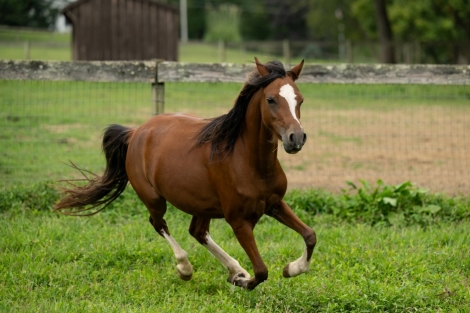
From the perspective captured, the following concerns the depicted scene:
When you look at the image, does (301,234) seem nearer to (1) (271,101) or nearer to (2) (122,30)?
(1) (271,101)

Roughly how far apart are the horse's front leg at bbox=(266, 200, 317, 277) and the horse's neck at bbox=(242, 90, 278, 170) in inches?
17.2

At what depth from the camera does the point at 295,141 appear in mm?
4062

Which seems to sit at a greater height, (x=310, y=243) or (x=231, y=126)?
(x=231, y=126)

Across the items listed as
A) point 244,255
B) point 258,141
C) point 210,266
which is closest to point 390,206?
point 244,255

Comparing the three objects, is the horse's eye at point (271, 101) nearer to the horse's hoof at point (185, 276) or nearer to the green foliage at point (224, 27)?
the horse's hoof at point (185, 276)

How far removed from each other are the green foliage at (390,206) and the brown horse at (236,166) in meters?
2.18

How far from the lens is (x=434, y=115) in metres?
15.3

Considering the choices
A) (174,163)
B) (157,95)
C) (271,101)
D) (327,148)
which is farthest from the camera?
(327,148)

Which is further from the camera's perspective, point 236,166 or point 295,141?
point 236,166

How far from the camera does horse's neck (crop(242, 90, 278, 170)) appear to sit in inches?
A: 184

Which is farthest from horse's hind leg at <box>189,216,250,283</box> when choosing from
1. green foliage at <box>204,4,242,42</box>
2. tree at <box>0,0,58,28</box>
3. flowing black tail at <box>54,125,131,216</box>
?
tree at <box>0,0,58,28</box>

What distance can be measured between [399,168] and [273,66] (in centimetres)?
558

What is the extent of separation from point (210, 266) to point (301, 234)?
1.20 meters

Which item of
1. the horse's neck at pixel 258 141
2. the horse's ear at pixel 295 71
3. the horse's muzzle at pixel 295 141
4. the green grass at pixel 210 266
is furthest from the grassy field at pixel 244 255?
the horse's ear at pixel 295 71
